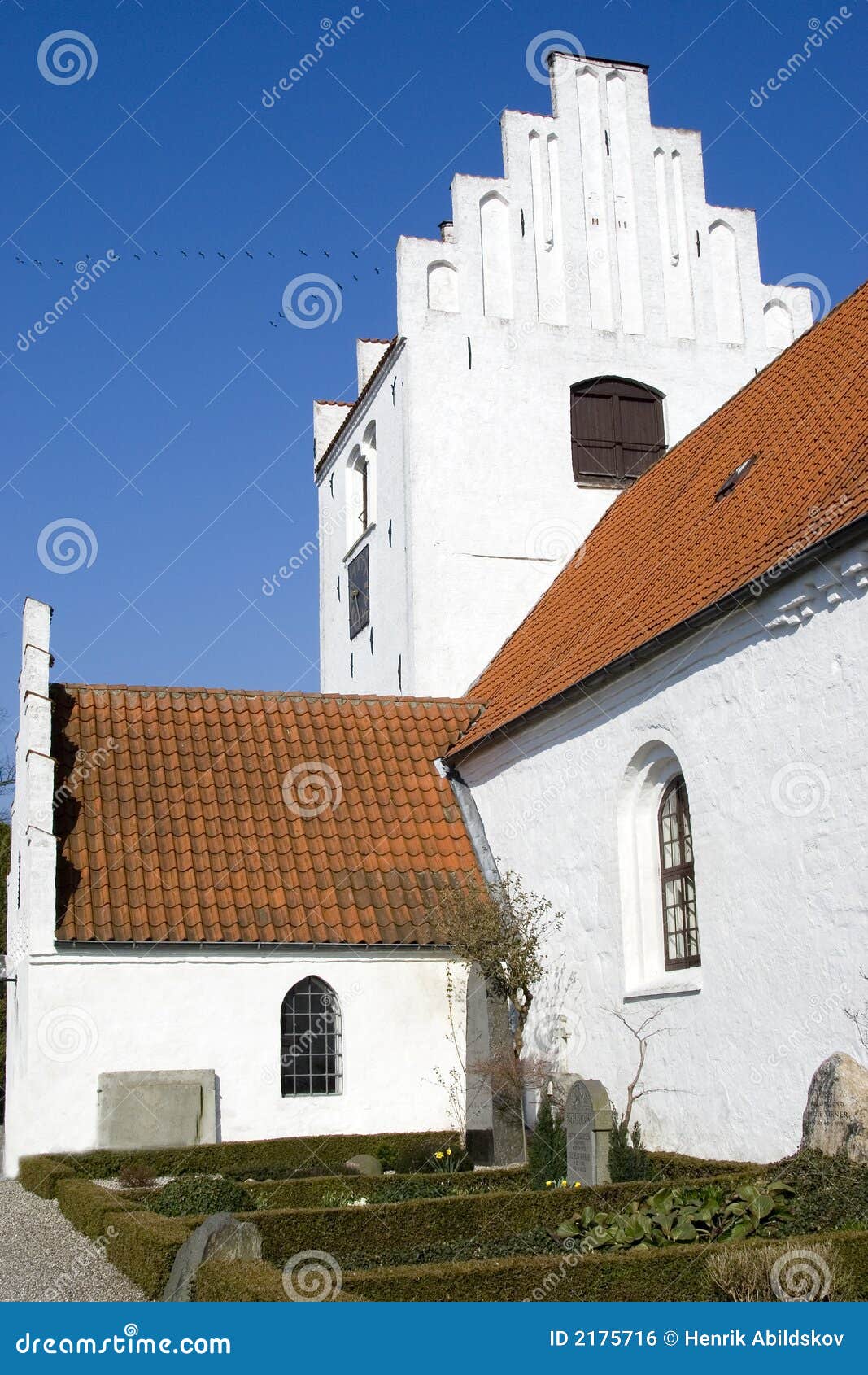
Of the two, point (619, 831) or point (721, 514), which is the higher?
point (721, 514)

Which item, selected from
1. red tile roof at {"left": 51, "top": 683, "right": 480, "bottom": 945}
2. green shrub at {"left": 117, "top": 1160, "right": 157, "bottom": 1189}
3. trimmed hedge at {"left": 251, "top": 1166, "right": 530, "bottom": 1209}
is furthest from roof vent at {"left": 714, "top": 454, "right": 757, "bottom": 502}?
green shrub at {"left": 117, "top": 1160, "right": 157, "bottom": 1189}

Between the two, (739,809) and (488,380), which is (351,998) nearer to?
(739,809)

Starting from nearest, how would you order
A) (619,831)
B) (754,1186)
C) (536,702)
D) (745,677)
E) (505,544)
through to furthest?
(754,1186), (745,677), (619,831), (536,702), (505,544)

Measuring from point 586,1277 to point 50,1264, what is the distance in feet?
13.9

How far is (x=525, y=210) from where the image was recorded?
21750 mm

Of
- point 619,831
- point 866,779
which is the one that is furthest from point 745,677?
point 619,831

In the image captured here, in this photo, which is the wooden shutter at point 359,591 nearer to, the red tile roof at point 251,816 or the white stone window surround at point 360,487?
the white stone window surround at point 360,487

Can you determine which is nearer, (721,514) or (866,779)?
(866,779)

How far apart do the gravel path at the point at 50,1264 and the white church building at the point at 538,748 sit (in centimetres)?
249

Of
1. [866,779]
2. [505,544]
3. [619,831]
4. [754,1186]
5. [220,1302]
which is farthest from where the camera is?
[505,544]

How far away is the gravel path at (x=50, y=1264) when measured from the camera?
865cm

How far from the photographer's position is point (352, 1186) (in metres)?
11.7

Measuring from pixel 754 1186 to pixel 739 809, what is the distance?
3.56 metres

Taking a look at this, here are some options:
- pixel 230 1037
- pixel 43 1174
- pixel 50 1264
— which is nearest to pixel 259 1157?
pixel 230 1037
